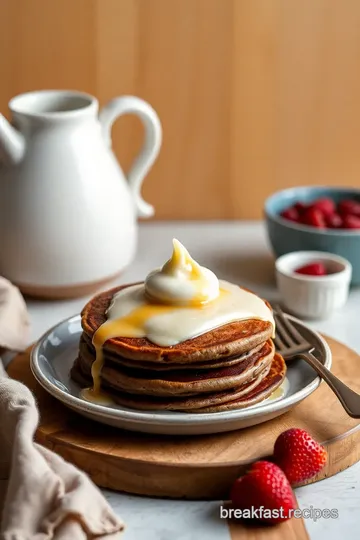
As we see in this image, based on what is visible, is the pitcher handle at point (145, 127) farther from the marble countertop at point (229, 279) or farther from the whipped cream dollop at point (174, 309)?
the whipped cream dollop at point (174, 309)

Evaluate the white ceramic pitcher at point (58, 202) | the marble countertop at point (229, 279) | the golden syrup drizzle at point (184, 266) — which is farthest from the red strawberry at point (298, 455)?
the white ceramic pitcher at point (58, 202)

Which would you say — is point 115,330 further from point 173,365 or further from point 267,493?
point 267,493

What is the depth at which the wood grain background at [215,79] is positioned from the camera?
199 cm

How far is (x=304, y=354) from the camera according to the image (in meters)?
1.35

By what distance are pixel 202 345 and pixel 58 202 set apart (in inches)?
21.4

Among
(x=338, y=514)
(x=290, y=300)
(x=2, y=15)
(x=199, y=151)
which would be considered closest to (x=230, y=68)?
(x=199, y=151)

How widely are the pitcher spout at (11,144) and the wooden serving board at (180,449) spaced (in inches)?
19.8

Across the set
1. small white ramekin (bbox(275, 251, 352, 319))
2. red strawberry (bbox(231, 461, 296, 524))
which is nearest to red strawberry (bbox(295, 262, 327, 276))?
small white ramekin (bbox(275, 251, 352, 319))

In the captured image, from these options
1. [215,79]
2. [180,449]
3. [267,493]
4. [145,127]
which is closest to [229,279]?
[145,127]

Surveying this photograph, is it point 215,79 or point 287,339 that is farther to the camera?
point 215,79

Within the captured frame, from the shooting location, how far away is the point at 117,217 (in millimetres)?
1686

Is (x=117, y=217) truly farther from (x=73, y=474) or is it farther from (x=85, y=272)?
(x=73, y=474)

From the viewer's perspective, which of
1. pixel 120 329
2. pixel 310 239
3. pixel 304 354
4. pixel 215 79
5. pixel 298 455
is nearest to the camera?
pixel 298 455

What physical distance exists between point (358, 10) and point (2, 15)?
75cm
